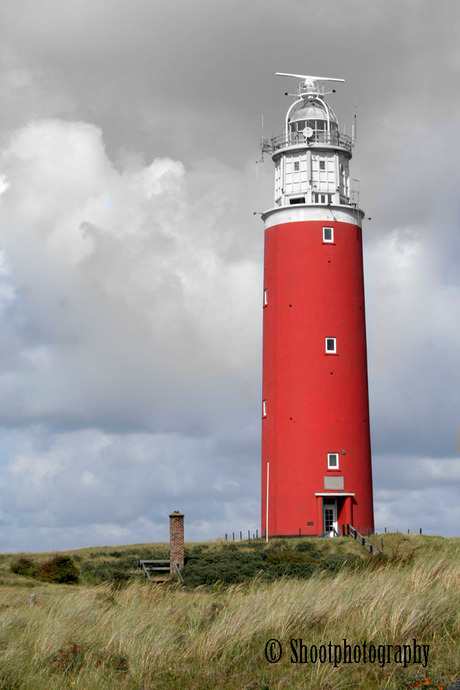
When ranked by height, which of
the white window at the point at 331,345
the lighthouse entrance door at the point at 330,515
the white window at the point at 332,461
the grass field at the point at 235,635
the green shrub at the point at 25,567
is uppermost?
the white window at the point at 331,345

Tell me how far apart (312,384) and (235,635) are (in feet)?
111

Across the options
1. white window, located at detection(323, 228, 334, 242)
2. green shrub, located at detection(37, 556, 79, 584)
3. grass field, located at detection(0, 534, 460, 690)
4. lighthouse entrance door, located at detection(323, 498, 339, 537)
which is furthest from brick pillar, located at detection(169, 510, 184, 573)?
grass field, located at detection(0, 534, 460, 690)

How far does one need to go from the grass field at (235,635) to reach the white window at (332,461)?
28765mm

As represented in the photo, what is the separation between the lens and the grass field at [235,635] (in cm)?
1258

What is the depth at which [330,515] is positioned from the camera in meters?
47.6

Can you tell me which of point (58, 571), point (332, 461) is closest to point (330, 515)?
point (332, 461)

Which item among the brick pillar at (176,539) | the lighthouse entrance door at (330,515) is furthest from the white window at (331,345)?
the brick pillar at (176,539)

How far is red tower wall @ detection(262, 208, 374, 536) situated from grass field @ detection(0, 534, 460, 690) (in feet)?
94.3

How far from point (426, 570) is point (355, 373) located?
1174 inches

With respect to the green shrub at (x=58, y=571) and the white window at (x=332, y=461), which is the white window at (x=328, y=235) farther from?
the green shrub at (x=58, y=571)

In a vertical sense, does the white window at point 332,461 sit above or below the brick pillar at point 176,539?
above

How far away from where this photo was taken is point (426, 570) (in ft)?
61.1

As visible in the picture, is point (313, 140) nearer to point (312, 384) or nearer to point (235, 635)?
point (312, 384)

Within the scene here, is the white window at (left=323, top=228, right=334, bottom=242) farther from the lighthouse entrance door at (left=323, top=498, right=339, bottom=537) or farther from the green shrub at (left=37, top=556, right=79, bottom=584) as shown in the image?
the green shrub at (left=37, top=556, right=79, bottom=584)
